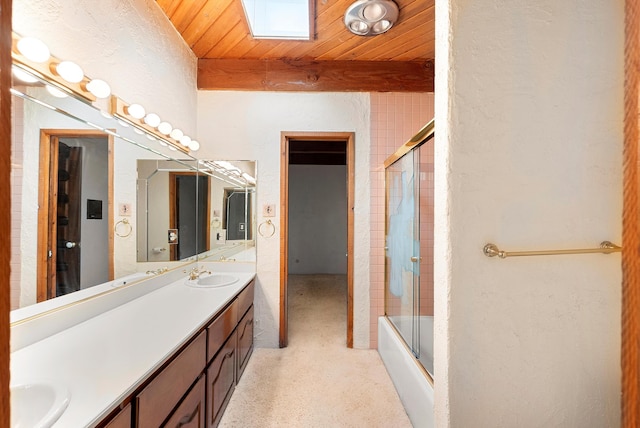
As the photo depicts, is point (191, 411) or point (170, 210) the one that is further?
point (170, 210)

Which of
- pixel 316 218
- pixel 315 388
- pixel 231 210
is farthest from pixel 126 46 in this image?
pixel 316 218

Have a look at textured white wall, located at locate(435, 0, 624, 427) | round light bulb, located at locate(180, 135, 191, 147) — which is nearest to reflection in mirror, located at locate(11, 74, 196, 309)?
round light bulb, located at locate(180, 135, 191, 147)

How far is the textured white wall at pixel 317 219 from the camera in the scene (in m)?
5.16

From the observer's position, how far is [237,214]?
93.4 inches

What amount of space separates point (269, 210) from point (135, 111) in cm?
116

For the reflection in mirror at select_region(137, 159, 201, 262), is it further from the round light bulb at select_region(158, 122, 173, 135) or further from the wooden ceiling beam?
the wooden ceiling beam

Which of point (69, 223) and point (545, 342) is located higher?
point (69, 223)

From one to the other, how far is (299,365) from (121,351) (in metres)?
1.43

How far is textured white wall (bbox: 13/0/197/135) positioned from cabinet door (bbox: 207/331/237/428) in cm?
157

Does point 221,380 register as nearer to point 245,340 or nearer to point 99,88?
point 245,340

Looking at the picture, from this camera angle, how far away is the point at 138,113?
1.50 meters

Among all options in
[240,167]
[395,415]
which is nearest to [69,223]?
[240,167]

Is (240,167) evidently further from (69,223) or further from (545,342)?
(545,342)

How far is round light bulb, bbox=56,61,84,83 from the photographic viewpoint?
3.47ft
